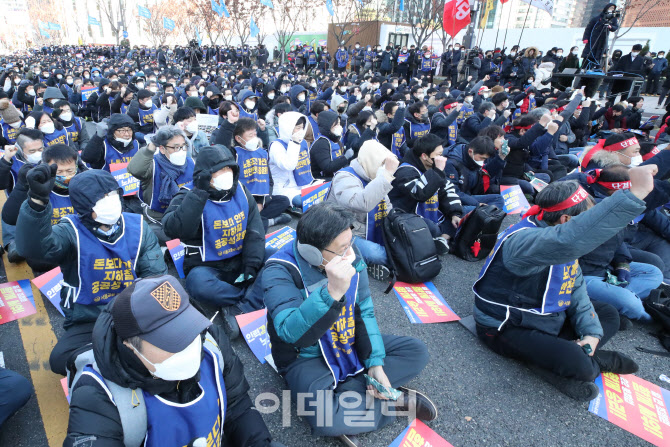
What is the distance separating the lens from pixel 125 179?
15.9 ft

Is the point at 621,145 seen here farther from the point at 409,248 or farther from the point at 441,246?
the point at 409,248

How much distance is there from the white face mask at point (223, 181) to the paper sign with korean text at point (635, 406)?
3.06 m

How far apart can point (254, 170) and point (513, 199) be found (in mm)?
3508

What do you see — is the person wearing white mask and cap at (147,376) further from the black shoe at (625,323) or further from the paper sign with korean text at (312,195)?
the black shoe at (625,323)

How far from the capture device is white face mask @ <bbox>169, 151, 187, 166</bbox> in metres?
4.14

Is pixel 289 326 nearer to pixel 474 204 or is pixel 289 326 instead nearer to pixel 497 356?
pixel 497 356

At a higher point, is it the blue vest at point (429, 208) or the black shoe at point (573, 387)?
the blue vest at point (429, 208)

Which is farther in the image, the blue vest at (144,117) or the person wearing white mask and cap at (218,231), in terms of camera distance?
the blue vest at (144,117)

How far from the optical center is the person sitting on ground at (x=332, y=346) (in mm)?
2117

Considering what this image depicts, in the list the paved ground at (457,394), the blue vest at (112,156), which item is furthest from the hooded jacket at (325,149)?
the paved ground at (457,394)

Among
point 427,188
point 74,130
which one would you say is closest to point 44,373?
point 427,188

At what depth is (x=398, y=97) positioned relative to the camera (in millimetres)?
9625

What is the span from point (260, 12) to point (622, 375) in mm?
40840

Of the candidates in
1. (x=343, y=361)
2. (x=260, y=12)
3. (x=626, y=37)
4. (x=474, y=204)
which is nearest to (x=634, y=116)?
(x=474, y=204)
